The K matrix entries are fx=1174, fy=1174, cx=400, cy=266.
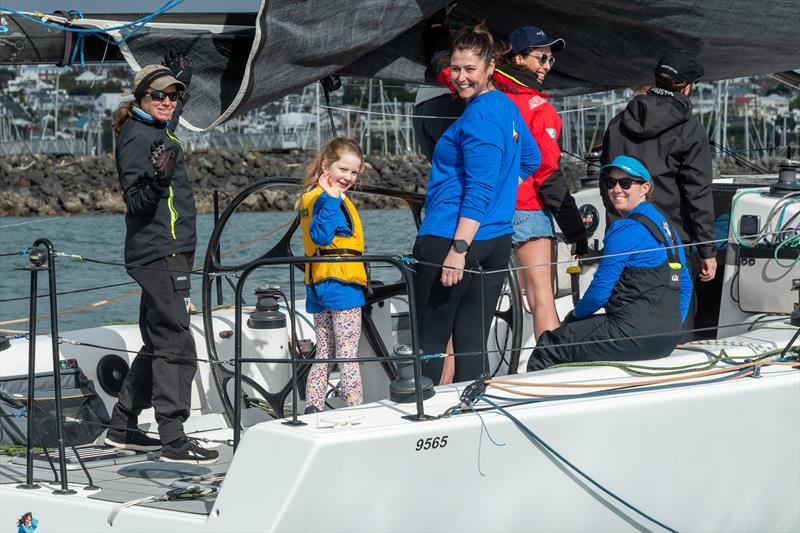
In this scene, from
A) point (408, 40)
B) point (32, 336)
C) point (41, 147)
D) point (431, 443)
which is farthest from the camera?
point (41, 147)

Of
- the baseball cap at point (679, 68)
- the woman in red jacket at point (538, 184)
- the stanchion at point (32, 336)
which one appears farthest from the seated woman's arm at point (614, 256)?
the stanchion at point (32, 336)

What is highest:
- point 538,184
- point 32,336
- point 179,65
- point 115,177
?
point 179,65

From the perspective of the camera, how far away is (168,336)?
14.5 ft

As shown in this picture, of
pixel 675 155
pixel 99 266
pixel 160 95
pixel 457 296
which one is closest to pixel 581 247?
pixel 675 155

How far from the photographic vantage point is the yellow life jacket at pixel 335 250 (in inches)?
169

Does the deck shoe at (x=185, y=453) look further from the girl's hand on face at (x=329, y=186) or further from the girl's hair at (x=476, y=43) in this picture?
the girl's hair at (x=476, y=43)

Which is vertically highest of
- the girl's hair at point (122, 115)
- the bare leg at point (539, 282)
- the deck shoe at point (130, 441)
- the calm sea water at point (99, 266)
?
the girl's hair at point (122, 115)

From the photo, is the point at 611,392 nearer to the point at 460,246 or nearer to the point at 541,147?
the point at 460,246

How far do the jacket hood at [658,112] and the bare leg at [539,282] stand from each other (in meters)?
0.58

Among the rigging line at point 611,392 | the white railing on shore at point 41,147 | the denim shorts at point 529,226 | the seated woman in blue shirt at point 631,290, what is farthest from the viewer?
the white railing on shore at point 41,147

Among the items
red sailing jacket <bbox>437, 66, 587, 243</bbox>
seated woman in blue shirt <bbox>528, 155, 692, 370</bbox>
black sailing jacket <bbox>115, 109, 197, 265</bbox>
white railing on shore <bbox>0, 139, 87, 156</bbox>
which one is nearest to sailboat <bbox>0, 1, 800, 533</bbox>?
seated woman in blue shirt <bbox>528, 155, 692, 370</bbox>

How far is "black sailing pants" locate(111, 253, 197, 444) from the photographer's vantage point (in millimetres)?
4339

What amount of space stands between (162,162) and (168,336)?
0.74 meters

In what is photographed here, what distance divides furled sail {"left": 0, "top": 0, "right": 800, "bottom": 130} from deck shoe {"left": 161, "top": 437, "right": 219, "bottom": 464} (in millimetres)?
1190
